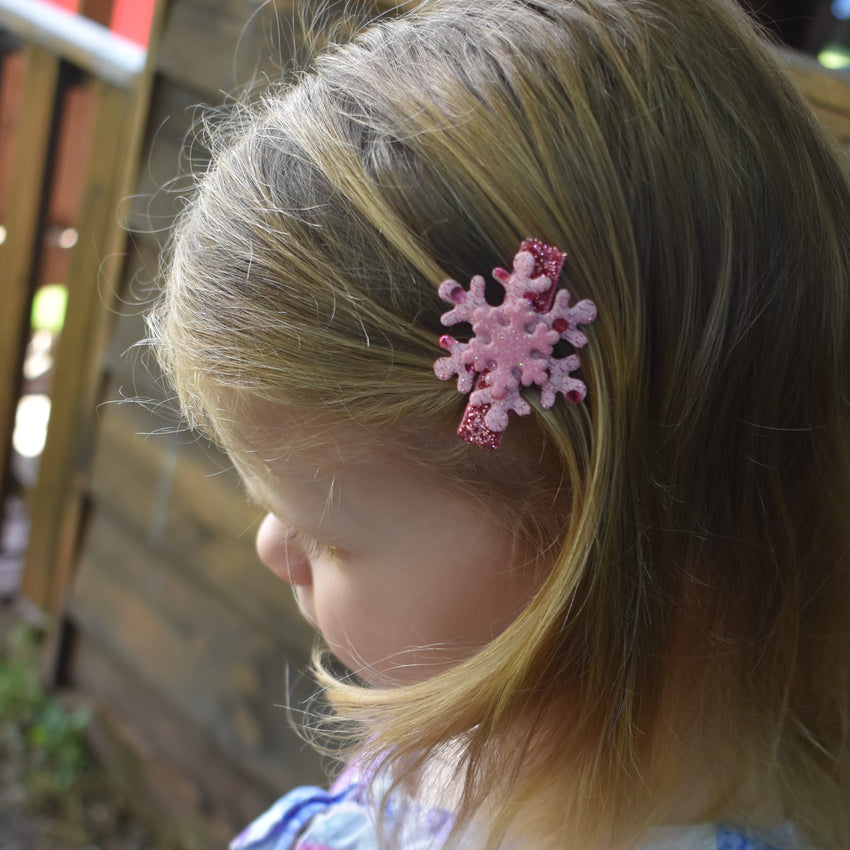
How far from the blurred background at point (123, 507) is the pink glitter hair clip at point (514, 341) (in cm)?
94

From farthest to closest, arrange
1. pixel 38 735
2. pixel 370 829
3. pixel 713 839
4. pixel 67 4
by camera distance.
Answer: pixel 67 4
pixel 38 735
pixel 370 829
pixel 713 839

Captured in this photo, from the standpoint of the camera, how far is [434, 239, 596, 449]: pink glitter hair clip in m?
0.67

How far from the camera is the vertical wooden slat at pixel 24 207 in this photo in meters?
2.10

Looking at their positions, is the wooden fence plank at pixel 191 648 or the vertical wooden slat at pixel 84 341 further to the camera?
the vertical wooden slat at pixel 84 341

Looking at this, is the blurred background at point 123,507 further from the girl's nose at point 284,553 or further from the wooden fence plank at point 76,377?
the girl's nose at point 284,553

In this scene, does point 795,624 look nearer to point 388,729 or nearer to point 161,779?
point 388,729

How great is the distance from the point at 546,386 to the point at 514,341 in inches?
1.7

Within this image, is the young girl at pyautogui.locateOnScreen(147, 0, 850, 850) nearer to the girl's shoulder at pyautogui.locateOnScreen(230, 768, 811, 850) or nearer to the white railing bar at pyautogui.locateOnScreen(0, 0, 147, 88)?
the girl's shoulder at pyautogui.locateOnScreen(230, 768, 811, 850)

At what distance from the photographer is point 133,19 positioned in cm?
412

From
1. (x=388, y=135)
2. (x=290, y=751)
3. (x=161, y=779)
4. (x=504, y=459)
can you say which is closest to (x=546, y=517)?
(x=504, y=459)

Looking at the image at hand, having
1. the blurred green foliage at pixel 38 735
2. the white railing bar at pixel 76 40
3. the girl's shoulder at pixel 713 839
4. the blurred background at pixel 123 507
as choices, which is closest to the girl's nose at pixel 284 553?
the girl's shoulder at pixel 713 839

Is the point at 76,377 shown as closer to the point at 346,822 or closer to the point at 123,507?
the point at 123,507

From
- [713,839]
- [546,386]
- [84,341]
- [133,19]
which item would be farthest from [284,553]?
[133,19]

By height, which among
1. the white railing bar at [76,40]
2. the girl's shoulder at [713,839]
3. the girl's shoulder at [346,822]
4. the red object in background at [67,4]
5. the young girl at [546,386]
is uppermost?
the red object in background at [67,4]
